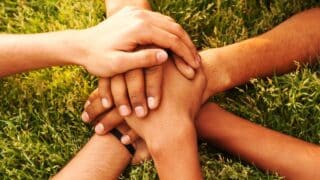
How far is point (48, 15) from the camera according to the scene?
352 cm

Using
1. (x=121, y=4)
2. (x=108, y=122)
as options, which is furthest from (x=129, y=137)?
(x=121, y=4)

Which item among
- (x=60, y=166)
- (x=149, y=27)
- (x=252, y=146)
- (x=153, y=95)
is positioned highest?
(x=149, y=27)

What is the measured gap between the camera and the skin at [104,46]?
8.53 ft

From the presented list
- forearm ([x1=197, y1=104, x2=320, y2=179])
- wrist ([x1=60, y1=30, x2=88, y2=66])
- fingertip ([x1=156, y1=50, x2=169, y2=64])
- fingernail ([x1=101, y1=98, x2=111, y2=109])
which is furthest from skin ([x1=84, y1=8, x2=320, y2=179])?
wrist ([x1=60, y1=30, x2=88, y2=66])

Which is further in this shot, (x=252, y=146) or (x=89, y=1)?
(x=89, y=1)

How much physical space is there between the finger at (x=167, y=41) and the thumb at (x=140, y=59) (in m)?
0.06

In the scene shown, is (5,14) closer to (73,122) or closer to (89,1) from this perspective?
(89,1)

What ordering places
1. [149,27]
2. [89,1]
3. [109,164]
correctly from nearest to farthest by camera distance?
1. [149,27]
2. [109,164]
3. [89,1]

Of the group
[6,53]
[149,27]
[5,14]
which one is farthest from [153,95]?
[5,14]

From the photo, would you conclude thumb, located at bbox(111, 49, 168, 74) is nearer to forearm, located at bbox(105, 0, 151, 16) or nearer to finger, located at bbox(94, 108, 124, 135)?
finger, located at bbox(94, 108, 124, 135)

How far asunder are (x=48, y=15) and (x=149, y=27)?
108 cm

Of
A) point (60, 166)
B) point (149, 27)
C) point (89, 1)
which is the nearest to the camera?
point (149, 27)

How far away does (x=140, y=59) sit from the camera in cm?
256

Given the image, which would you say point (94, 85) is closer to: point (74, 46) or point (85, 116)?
point (85, 116)
